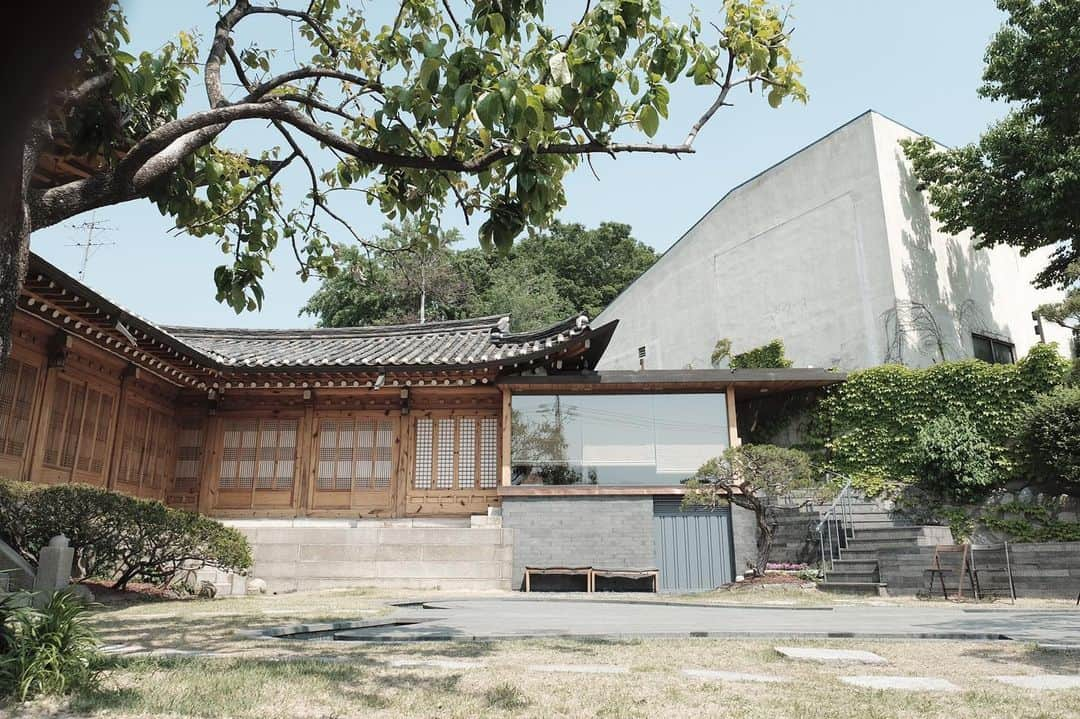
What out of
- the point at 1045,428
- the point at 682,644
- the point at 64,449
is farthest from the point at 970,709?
the point at 64,449

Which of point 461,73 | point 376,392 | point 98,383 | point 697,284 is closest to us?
point 461,73

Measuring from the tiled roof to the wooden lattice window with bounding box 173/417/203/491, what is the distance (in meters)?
1.58

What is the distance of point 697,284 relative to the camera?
2270 centimetres

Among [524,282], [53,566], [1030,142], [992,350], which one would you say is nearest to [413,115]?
[53,566]

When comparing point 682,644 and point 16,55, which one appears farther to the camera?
point 682,644

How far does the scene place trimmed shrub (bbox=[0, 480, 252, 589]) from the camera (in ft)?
26.9

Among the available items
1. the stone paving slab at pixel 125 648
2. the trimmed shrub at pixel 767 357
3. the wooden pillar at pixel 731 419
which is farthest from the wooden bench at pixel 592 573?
the stone paving slab at pixel 125 648

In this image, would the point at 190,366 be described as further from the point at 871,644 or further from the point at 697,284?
the point at 697,284

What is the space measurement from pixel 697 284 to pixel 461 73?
64.6ft

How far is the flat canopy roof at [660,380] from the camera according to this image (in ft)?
46.4

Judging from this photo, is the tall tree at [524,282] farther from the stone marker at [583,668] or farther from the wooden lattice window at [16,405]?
the stone marker at [583,668]

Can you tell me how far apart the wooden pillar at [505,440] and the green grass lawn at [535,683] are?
868 centimetres

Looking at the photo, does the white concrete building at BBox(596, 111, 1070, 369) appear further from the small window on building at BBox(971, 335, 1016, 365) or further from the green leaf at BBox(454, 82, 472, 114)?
the green leaf at BBox(454, 82, 472, 114)

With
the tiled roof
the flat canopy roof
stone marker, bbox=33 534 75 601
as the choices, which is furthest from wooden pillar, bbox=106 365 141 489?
the flat canopy roof
